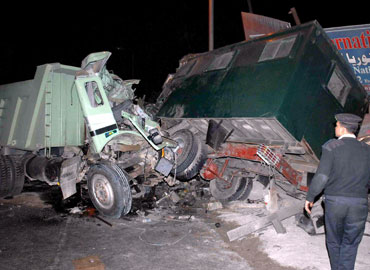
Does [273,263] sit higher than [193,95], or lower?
lower

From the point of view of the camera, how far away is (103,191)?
5.43 m

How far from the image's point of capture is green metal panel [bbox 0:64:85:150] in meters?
6.47

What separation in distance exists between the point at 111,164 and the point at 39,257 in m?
1.92

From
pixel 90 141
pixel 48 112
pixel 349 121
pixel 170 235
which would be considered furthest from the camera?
pixel 48 112

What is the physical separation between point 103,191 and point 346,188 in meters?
3.93

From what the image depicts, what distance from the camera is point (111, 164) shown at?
543 centimetres

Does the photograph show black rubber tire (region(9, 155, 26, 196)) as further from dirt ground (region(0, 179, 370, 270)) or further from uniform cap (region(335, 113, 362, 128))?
uniform cap (region(335, 113, 362, 128))

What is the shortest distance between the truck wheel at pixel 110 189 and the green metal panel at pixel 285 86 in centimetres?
157

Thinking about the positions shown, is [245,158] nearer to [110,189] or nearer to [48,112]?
[110,189]

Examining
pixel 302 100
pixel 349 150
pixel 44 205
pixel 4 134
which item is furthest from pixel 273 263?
pixel 4 134

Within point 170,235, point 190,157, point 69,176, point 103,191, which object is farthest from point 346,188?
point 69,176

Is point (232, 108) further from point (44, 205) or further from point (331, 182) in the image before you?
point (44, 205)

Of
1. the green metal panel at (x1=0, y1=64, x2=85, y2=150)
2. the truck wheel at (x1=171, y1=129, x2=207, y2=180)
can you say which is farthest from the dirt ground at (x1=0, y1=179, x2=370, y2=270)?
the green metal panel at (x1=0, y1=64, x2=85, y2=150)

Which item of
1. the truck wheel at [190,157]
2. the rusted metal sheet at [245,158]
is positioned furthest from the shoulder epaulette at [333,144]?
the truck wheel at [190,157]
